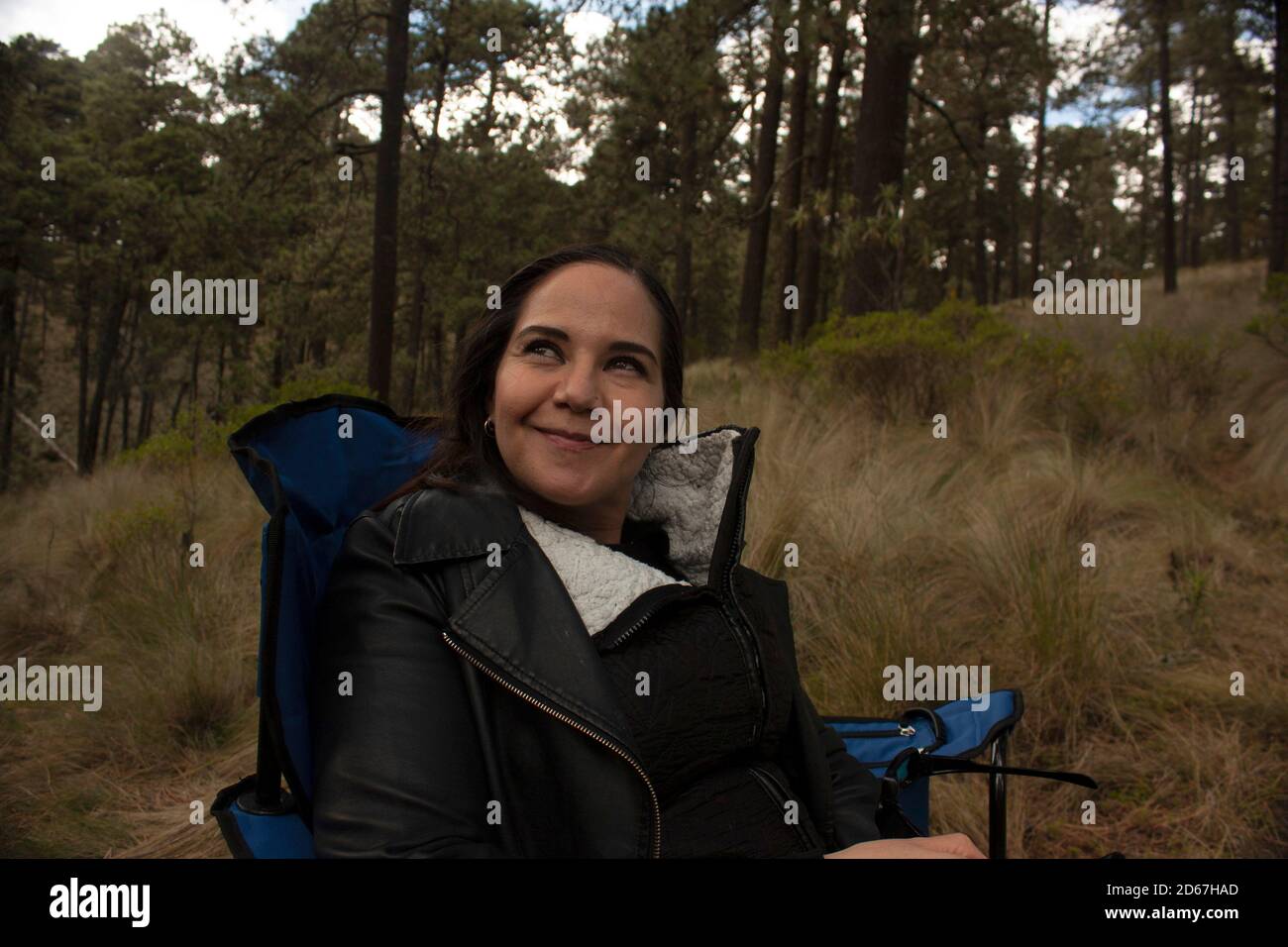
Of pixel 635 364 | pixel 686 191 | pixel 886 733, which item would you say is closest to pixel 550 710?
pixel 635 364

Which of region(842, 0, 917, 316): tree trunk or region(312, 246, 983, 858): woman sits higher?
region(842, 0, 917, 316): tree trunk

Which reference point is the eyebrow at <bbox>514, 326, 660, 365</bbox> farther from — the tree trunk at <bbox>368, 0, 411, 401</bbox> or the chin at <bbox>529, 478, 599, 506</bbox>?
the tree trunk at <bbox>368, 0, 411, 401</bbox>

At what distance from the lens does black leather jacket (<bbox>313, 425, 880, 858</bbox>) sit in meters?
1.21

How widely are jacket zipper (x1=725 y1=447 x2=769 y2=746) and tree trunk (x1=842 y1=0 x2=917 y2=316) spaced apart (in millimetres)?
6451

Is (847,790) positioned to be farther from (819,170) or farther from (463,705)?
(819,170)

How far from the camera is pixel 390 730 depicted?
1.24 meters

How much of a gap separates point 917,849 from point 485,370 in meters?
1.24

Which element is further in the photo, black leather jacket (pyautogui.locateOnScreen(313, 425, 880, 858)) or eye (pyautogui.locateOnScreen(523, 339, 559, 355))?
eye (pyautogui.locateOnScreen(523, 339, 559, 355))

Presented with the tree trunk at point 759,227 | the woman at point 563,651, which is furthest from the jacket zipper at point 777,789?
the tree trunk at point 759,227

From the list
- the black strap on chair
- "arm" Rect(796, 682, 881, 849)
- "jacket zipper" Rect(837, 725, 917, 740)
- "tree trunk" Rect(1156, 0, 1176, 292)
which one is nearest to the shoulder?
"arm" Rect(796, 682, 881, 849)

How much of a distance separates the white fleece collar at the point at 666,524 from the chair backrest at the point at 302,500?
14.1 inches

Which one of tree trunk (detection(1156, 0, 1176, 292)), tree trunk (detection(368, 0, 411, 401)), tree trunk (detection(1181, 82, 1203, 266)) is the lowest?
tree trunk (detection(368, 0, 411, 401))

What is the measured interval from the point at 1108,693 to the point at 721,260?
23.4 meters

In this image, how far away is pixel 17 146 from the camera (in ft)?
50.1
